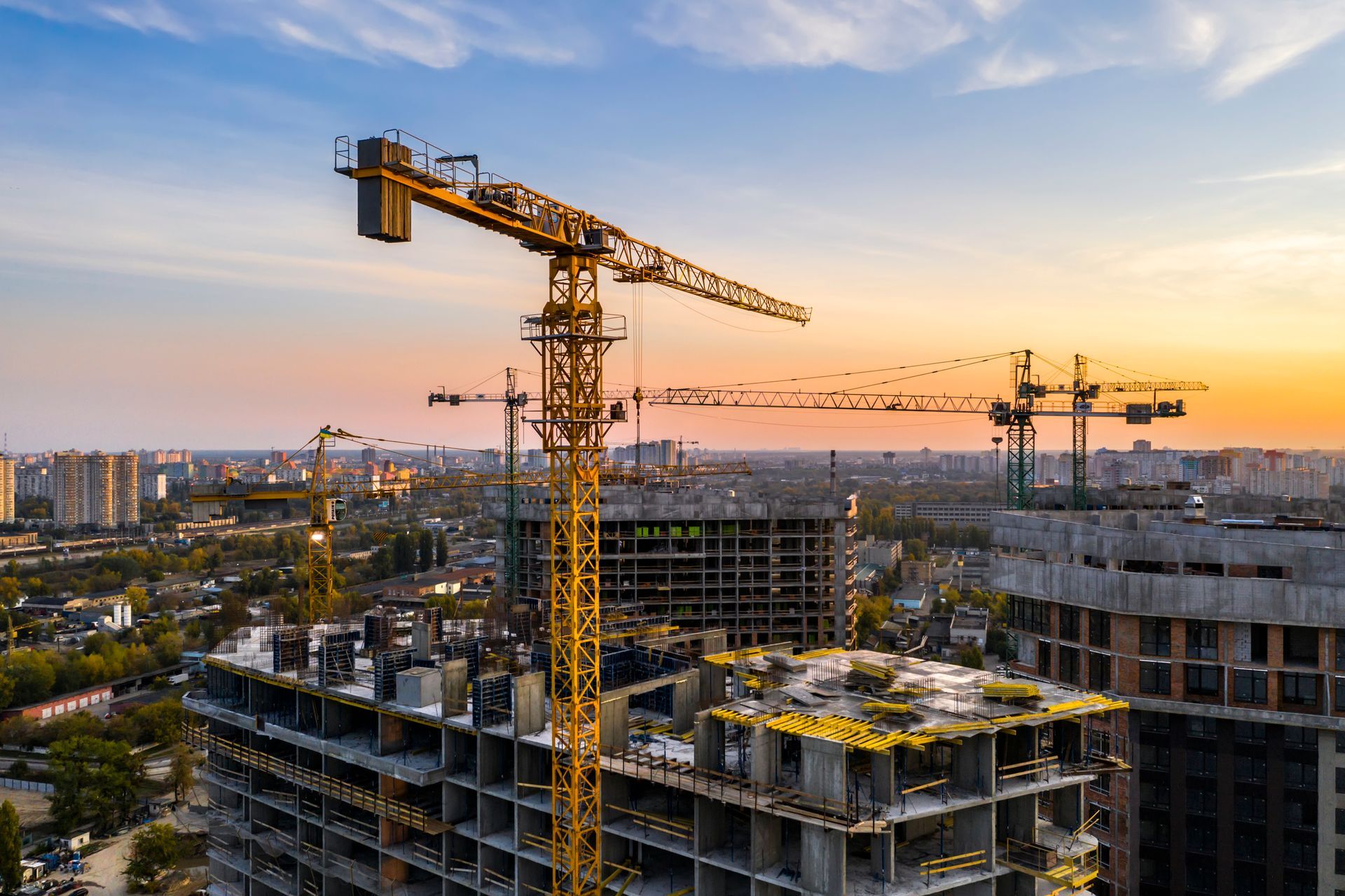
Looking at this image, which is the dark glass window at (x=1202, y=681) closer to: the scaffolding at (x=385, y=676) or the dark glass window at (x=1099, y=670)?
the dark glass window at (x=1099, y=670)

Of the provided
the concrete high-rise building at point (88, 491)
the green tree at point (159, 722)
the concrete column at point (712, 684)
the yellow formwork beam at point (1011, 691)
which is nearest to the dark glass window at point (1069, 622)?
the yellow formwork beam at point (1011, 691)

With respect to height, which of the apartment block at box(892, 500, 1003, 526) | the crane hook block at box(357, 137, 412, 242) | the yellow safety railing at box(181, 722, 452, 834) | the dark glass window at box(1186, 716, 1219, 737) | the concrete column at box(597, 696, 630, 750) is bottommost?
the apartment block at box(892, 500, 1003, 526)

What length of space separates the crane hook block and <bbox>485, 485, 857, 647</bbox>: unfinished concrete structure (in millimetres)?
40303

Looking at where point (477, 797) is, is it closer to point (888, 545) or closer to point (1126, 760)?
point (1126, 760)

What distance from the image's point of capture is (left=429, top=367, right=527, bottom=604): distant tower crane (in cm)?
6594

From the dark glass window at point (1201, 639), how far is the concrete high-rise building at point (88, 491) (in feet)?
671

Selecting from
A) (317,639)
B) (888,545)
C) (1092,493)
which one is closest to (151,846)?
(317,639)

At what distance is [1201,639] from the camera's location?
30.1 metres

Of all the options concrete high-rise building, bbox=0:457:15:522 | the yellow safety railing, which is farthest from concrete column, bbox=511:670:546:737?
concrete high-rise building, bbox=0:457:15:522

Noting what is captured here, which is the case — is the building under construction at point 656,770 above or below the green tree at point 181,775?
above

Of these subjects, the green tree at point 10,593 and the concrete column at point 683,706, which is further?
the green tree at point 10,593

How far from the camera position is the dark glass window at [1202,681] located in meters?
29.9

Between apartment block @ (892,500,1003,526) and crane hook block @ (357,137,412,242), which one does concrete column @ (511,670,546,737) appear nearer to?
crane hook block @ (357,137,412,242)

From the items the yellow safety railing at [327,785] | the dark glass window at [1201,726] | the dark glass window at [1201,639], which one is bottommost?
the yellow safety railing at [327,785]
